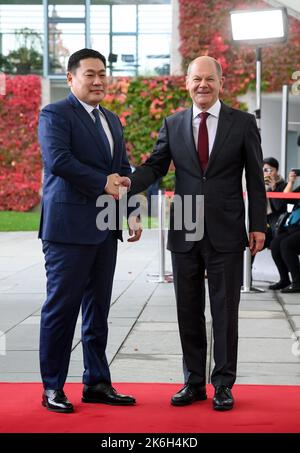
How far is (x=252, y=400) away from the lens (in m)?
4.54

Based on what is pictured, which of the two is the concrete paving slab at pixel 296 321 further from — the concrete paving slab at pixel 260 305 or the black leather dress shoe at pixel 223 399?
the black leather dress shoe at pixel 223 399

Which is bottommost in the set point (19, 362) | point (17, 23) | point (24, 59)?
point (19, 362)

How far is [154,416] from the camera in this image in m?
4.16

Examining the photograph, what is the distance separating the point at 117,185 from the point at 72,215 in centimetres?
27

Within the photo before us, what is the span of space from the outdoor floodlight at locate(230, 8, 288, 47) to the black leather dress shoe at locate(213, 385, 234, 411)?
21.3 ft

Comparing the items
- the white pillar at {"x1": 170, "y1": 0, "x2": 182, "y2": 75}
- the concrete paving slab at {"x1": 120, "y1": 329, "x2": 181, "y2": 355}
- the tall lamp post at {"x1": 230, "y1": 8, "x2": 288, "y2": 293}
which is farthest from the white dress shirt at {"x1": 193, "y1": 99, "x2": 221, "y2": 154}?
the white pillar at {"x1": 170, "y1": 0, "x2": 182, "y2": 75}

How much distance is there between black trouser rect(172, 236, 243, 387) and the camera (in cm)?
443

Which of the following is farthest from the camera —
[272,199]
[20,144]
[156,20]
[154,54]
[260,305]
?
[156,20]

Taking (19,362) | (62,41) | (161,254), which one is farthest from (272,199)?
(62,41)

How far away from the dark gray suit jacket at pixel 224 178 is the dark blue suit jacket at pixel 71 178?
0.31 m

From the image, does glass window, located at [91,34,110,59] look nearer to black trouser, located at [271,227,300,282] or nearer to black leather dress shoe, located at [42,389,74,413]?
black trouser, located at [271,227,300,282]

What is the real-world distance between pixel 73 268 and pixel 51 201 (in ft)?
1.16

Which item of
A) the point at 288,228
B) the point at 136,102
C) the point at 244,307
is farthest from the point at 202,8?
the point at 244,307

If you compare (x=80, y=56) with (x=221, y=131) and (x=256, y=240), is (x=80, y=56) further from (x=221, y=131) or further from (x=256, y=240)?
(x=256, y=240)
